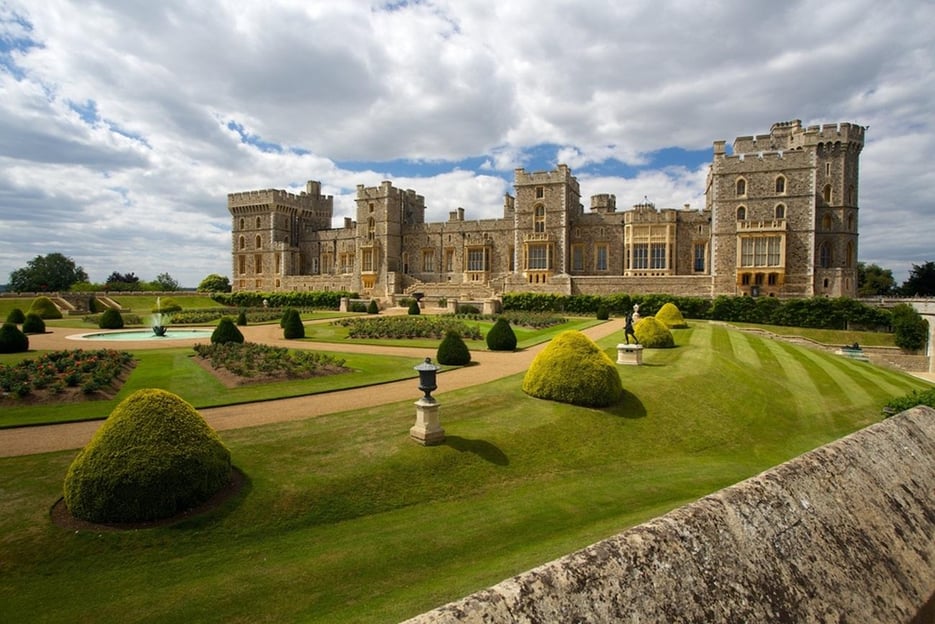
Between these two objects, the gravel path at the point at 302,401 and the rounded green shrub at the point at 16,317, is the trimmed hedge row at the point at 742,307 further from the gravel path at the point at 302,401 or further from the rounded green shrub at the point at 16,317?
the rounded green shrub at the point at 16,317

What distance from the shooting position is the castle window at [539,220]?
56625 mm

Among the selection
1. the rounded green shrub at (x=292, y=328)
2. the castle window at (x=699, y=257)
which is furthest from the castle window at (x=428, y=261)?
the rounded green shrub at (x=292, y=328)

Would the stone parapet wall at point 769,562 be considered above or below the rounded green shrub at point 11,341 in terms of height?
above

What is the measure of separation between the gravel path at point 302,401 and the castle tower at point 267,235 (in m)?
45.9

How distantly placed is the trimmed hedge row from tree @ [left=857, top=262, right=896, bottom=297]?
33.9m

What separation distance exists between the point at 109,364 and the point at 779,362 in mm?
26440

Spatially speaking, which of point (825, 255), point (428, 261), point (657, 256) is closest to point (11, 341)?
point (428, 261)

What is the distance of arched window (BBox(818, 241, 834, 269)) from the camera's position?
4569cm

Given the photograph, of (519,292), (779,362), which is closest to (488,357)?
(779,362)

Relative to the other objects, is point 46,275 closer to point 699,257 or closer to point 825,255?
point 699,257

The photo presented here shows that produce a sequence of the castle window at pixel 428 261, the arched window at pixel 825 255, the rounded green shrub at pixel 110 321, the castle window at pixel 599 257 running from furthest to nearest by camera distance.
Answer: the castle window at pixel 428 261, the castle window at pixel 599 257, the arched window at pixel 825 255, the rounded green shrub at pixel 110 321

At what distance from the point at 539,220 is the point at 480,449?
47763 millimetres

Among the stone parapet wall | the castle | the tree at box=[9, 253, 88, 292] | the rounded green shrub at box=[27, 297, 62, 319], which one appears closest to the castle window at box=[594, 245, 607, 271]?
the castle

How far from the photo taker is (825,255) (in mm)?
45875
